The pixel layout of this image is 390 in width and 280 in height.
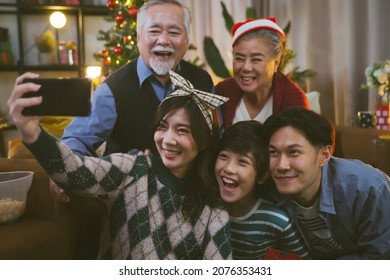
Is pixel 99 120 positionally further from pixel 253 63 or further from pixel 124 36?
pixel 124 36

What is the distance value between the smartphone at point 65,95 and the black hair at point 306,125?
0.38 meters

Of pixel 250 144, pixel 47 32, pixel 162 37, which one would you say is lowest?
pixel 250 144

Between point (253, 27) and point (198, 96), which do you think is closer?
point (198, 96)

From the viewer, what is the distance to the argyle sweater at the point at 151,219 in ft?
2.61

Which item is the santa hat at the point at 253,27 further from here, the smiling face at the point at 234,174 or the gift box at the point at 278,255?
the gift box at the point at 278,255

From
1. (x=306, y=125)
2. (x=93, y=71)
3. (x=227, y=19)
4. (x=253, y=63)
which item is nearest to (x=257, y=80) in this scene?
(x=253, y=63)

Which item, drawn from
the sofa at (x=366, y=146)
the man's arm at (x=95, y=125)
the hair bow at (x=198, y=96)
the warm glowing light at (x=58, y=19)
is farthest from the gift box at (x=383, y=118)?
the warm glowing light at (x=58, y=19)

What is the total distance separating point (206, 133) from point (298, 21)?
1125 mm

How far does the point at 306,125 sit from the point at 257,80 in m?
0.24

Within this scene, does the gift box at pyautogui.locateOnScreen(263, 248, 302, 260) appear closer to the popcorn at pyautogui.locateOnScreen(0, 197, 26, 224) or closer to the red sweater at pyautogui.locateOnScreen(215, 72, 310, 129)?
the red sweater at pyautogui.locateOnScreen(215, 72, 310, 129)

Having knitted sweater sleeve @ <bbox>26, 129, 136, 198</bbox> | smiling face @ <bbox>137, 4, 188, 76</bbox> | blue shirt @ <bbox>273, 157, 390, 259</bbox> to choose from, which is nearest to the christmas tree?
Answer: smiling face @ <bbox>137, 4, 188, 76</bbox>

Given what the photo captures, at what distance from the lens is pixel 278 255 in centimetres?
85
